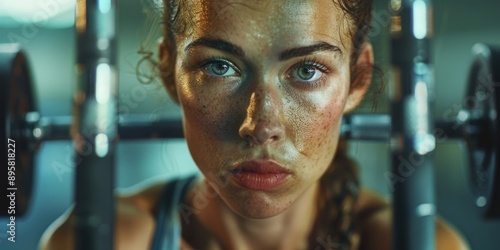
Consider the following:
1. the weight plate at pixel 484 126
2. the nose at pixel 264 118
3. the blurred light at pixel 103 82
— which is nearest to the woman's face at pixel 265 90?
the nose at pixel 264 118

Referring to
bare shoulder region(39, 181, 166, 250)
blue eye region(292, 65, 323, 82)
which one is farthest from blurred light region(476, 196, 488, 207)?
bare shoulder region(39, 181, 166, 250)

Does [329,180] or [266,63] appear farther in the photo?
[329,180]

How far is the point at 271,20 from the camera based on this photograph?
810 millimetres

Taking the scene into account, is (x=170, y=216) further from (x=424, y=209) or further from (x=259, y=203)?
(x=424, y=209)

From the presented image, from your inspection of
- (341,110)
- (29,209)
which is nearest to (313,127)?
(341,110)

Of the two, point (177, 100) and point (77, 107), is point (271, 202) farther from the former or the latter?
point (77, 107)

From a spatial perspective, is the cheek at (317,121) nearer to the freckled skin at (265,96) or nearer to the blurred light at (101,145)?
the freckled skin at (265,96)

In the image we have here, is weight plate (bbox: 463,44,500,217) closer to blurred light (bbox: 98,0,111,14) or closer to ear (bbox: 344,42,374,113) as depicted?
ear (bbox: 344,42,374,113)

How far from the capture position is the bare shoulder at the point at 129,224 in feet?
3.11

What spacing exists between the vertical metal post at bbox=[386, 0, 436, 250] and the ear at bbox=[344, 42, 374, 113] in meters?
0.04

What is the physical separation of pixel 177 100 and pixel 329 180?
0.26 metres

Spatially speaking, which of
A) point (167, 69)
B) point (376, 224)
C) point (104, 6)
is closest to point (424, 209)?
point (376, 224)

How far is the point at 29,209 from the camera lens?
3.23 feet

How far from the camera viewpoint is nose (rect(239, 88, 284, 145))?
31.8 inches
